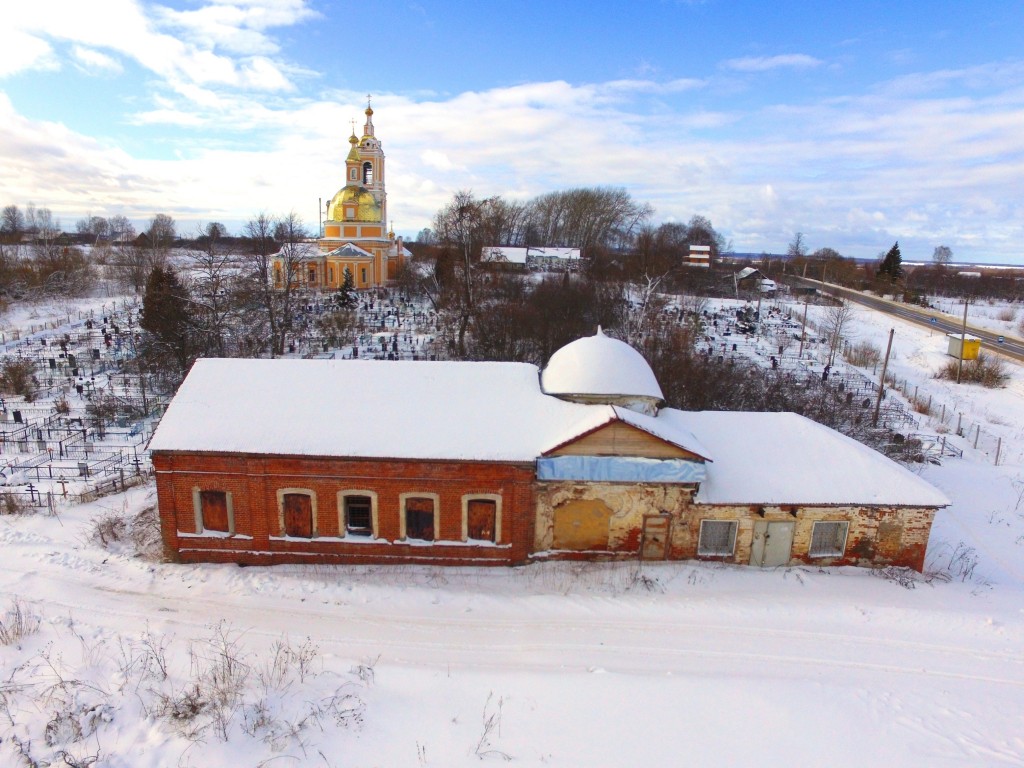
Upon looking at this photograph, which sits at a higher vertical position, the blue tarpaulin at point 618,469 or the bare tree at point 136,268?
the bare tree at point 136,268

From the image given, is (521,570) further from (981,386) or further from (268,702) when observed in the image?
(981,386)

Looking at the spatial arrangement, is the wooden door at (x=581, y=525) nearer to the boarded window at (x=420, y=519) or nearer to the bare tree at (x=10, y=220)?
the boarded window at (x=420, y=519)

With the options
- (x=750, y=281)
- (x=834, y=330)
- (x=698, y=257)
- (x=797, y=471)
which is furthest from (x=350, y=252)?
(x=797, y=471)

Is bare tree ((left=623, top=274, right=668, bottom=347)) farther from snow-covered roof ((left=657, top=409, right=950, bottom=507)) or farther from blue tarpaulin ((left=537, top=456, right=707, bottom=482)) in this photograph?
blue tarpaulin ((left=537, top=456, right=707, bottom=482))

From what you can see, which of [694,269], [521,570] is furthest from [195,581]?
[694,269]

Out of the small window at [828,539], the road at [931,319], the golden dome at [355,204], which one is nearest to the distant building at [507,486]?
the small window at [828,539]
